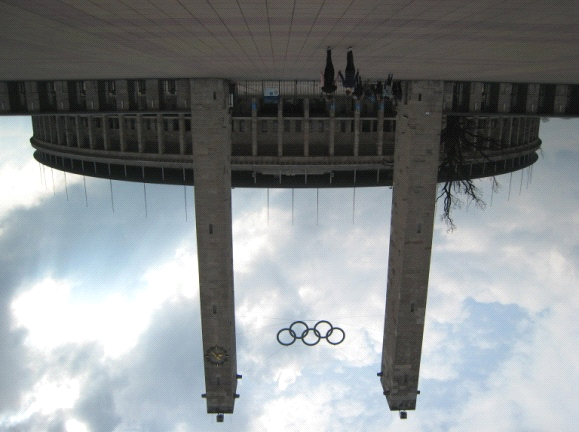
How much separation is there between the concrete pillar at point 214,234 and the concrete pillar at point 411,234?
9177mm

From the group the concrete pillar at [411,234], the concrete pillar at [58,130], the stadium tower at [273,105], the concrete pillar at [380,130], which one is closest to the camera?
the stadium tower at [273,105]

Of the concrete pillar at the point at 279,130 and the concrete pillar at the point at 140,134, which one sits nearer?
the concrete pillar at the point at 279,130

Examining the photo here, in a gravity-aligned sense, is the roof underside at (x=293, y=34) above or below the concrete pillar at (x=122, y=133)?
above

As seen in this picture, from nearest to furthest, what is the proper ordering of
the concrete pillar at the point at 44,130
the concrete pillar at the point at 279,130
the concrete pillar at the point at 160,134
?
the concrete pillar at the point at 279,130, the concrete pillar at the point at 160,134, the concrete pillar at the point at 44,130

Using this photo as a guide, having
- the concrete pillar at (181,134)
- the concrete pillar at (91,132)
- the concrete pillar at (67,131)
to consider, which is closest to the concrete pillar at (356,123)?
the concrete pillar at (181,134)

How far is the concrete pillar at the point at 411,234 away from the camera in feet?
80.1

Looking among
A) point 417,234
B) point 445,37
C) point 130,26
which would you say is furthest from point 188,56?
point 417,234

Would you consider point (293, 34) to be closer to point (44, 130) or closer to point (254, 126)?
point (254, 126)

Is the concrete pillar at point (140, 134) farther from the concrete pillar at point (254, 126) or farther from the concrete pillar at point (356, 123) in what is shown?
the concrete pillar at point (356, 123)

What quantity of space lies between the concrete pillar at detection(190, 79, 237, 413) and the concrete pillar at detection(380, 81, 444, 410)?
9177mm

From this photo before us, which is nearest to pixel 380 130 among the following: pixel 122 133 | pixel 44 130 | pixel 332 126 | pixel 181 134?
pixel 332 126

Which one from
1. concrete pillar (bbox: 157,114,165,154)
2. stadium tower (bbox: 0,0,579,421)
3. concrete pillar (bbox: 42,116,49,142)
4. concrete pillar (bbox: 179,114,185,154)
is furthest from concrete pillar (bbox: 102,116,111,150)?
concrete pillar (bbox: 42,116,49,142)

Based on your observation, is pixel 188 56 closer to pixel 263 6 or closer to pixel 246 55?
pixel 246 55

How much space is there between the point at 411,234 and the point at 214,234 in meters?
10.4
